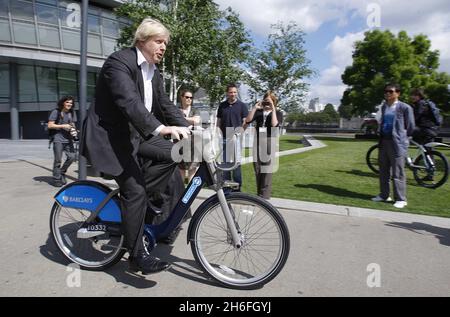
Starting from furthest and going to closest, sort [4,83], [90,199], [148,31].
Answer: [4,83]
[90,199]
[148,31]

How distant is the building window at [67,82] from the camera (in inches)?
1011

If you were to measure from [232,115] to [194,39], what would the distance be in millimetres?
10337

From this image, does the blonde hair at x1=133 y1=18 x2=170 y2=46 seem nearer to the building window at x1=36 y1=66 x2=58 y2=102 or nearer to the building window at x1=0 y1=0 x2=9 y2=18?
the building window at x1=0 y1=0 x2=9 y2=18

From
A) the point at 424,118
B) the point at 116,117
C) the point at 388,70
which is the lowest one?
the point at 116,117

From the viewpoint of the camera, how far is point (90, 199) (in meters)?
3.23

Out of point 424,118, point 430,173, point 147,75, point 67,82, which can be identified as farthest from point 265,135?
A: point 67,82

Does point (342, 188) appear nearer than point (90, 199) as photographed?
No

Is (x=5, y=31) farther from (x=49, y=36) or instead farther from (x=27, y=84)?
(x=27, y=84)

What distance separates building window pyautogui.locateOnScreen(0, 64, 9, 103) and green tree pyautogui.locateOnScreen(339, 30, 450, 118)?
89.6 ft

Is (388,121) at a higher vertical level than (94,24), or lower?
lower

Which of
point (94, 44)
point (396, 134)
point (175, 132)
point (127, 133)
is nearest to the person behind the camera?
point (175, 132)

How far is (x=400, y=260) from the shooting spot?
138 inches

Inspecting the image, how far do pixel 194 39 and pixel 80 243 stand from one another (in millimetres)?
13570
